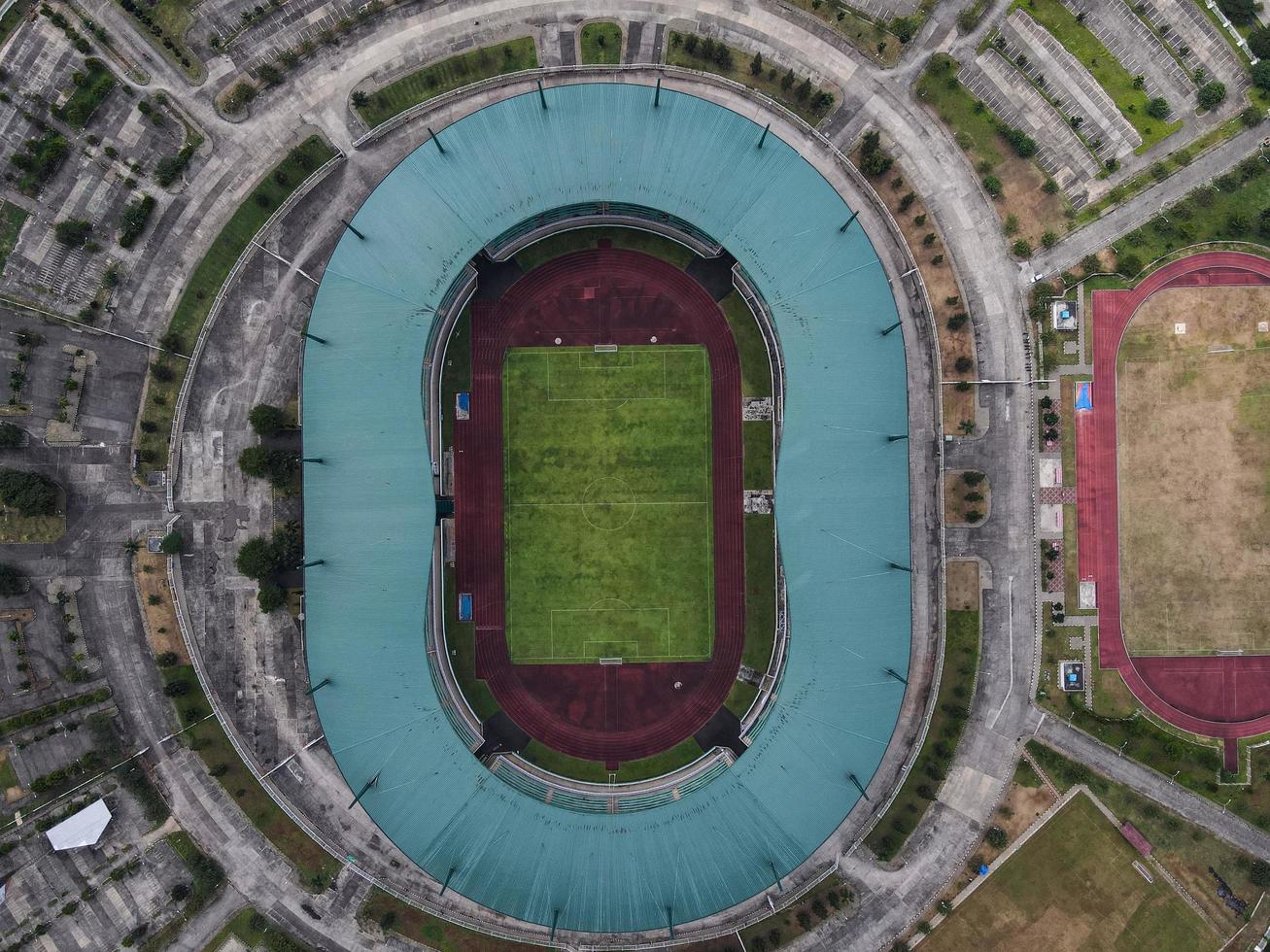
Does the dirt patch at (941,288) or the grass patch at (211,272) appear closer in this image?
the grass patch at (211,272)

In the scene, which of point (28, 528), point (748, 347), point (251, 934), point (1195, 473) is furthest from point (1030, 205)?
point (251, 934)

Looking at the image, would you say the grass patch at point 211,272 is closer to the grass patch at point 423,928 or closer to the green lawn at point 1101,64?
the grass patch at point 423,928

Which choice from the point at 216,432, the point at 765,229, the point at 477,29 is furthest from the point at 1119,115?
the point at 216,432

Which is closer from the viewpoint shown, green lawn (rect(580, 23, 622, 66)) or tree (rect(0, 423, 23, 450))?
tree (rect(0, 423, 23, 450))

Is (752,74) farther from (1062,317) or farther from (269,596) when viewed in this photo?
(269,596)

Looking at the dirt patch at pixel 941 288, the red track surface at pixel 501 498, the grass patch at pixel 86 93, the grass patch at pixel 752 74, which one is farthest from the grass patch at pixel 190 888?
the grass patch at pixel 752 74

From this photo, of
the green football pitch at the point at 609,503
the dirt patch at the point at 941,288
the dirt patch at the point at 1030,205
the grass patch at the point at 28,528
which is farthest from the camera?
the dirt patch at the point at 1030,205

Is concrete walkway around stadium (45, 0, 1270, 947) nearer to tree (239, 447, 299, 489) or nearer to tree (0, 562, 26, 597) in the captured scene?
tree (0, 562, 26, 597)

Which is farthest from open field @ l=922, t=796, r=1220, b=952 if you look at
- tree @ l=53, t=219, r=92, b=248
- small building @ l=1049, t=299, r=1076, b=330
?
tree @ l=53, t=219, r=92, b=248

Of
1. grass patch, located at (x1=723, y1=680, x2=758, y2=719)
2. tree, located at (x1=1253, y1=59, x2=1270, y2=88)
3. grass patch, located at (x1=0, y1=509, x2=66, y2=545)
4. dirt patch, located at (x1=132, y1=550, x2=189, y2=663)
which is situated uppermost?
tree, located at (x1=1253, y1=59, x2=1270, y2=88)
